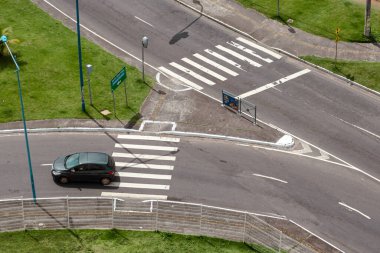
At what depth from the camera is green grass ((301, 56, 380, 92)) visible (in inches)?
2304

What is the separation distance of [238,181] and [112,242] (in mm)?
10629

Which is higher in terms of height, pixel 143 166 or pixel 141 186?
pixel 143 166

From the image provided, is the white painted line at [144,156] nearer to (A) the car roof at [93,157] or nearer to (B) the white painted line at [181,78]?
(A) the car roof at [93,157]

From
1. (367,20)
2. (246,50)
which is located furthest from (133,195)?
(367,20)

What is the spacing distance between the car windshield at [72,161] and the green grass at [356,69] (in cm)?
2524

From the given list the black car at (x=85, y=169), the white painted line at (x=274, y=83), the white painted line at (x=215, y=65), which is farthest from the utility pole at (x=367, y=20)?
the black car at (x=85, y=169)

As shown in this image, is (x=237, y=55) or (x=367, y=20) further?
(x=367, y=20)

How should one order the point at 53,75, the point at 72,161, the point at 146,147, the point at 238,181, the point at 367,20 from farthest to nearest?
the point at 367,20 → the point at 53,75 → the point at 146,147 → the point at 238,181 → the point at 72,161

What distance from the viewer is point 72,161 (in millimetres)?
46125

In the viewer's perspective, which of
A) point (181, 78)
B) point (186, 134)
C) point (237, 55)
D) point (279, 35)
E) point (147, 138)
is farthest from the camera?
point (279, 35)

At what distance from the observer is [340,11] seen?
221ft

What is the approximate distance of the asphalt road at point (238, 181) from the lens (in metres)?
44.4

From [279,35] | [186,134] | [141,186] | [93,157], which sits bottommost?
[141,186]

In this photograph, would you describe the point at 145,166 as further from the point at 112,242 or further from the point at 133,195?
the point at 112,242
